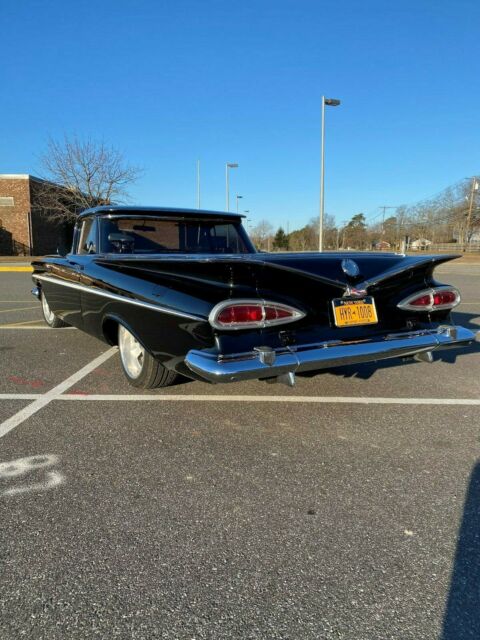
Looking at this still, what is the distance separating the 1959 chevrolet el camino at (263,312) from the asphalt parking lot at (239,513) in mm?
495

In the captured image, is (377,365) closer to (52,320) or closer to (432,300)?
(432,300)

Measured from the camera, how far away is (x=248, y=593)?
169cm

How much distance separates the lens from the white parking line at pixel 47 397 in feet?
10.6

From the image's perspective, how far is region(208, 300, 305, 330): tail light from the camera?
2.71 metres

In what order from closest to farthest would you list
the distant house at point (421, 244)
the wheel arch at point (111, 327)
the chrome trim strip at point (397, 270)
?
the chrome trim strip at point (397, 270)
the wheel arch at point (111, 327)
the distant house at point (421, 244)

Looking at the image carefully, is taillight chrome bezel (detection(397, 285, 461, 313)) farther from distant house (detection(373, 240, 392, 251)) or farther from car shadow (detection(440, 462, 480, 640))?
distant house (detection(373, 240, 392, 251))

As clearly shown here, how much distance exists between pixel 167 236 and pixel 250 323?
87.9 inches

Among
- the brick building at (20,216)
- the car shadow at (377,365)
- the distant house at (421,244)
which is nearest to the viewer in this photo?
the car shadow at (377,365)

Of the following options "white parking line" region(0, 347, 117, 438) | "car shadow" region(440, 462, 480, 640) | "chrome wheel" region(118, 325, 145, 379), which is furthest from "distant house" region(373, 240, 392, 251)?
"car shadow" region(440, 462, 480, 640)

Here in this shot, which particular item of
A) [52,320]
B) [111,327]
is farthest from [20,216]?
[111,327]

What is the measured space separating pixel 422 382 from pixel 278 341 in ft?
6.63

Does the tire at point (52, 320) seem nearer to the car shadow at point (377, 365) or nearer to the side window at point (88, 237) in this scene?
the side window at point (88, 237)

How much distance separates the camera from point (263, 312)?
→ 281cm

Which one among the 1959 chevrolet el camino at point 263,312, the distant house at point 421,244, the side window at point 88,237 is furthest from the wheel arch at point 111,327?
the distant house at point 421,244
